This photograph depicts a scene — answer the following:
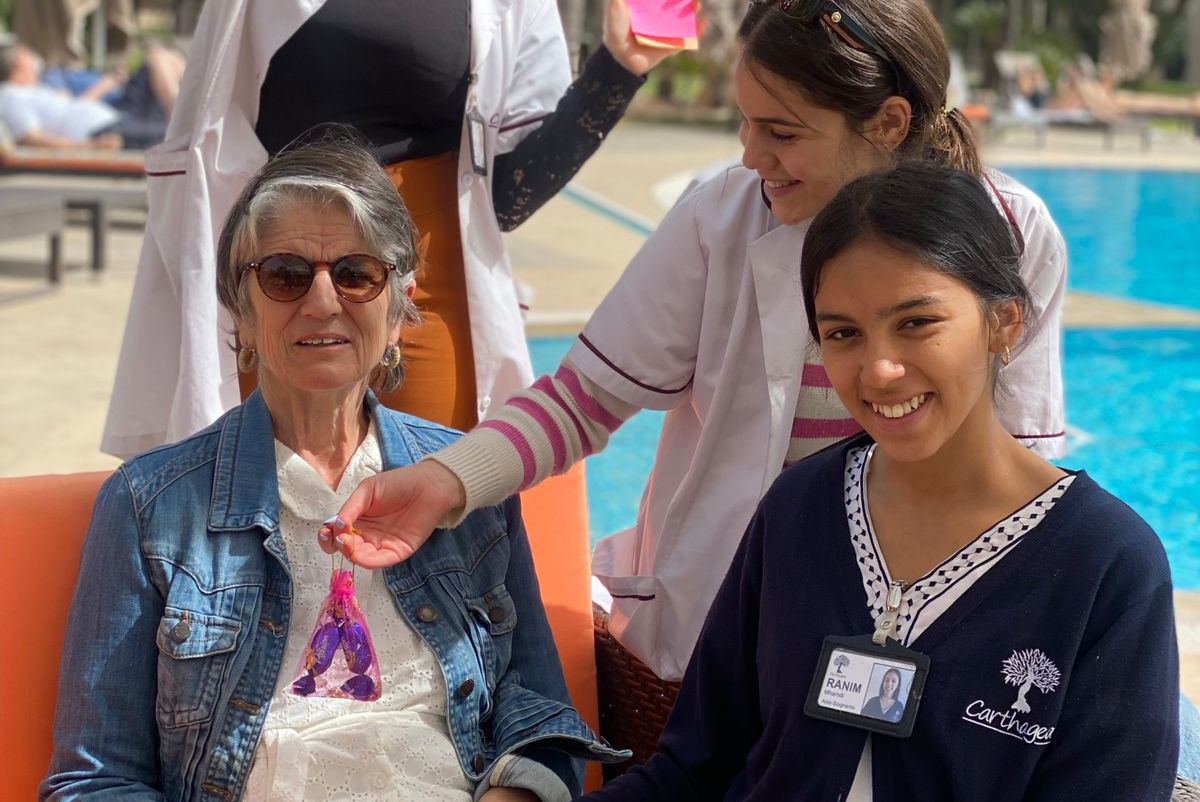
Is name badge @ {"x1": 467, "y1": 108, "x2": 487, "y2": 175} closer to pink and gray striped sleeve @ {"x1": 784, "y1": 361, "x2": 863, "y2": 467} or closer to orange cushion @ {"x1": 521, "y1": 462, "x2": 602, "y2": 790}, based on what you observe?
orange cushion @ {"x1": 521, "y1": 462, "x2": 602, "y2": 790}

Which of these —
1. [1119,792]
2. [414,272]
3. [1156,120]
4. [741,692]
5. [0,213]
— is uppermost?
[414,272]

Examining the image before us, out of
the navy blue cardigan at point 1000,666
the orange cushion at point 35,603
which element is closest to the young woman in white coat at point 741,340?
the navy blue cardigan at point 1000,666

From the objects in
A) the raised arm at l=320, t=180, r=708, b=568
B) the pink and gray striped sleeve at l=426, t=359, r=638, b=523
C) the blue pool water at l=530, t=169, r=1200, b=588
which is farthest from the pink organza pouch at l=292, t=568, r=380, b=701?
the blue pool water at l=530, t=169, r=1200, b=588

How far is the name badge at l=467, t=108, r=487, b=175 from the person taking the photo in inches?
120

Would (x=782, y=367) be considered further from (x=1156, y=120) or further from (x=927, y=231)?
(x=1156, y=120)

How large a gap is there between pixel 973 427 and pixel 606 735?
1168 mm

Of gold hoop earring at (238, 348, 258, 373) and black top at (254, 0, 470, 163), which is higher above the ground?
black top at (254, 0, 470, 163)

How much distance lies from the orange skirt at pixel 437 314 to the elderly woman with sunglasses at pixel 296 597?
23.5 inches

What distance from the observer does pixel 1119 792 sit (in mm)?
1741

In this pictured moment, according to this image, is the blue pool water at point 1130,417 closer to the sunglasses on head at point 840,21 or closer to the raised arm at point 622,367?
the raised arm at point 622,367

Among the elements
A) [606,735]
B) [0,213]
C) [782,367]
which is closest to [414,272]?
[782,367]

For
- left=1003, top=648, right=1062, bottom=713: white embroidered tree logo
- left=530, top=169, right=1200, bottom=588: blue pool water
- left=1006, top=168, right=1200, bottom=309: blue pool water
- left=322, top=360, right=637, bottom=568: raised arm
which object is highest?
left=1003, top=648, right=1062, bottom=713: white embroidered tree logo

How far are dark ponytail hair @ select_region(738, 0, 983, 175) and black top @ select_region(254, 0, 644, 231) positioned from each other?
79 centimetres

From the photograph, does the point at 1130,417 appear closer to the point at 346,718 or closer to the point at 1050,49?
the point at 346,718
